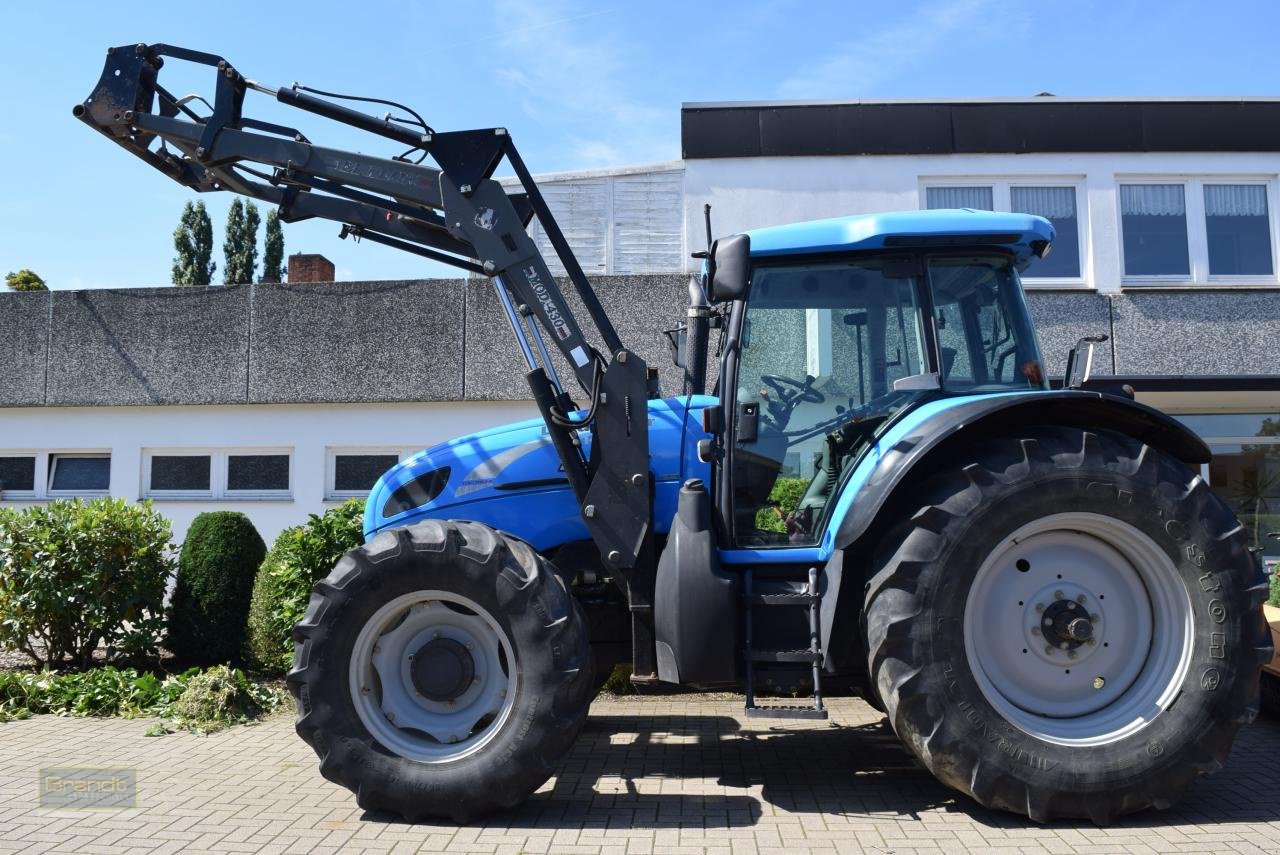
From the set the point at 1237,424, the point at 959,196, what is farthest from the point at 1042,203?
the point at 1237,424

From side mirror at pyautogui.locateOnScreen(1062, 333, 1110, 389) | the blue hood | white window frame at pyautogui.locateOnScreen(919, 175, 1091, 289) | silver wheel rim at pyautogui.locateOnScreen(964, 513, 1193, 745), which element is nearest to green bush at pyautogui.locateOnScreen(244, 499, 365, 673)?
the blue hood

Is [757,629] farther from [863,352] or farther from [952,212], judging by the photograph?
[952,212]

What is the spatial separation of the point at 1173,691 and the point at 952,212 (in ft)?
7.70

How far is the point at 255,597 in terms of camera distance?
7.39m

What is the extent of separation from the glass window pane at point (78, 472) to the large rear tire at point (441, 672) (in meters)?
7.25

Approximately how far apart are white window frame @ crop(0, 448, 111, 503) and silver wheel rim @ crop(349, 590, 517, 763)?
24.0 feet

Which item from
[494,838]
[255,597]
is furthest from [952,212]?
[255,597]

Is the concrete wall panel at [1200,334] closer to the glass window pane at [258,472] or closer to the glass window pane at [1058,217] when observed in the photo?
the glass window pane at [1058,217]

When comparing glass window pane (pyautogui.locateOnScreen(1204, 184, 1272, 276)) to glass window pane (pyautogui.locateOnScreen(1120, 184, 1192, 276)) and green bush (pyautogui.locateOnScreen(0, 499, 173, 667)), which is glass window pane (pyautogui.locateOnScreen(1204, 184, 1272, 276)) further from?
green bush (pyautogui.locateOnScreen(0, 499, 173, 667))

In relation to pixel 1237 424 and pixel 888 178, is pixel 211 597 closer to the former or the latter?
pixel 888 178

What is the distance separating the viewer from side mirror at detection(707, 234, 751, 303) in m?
4.15

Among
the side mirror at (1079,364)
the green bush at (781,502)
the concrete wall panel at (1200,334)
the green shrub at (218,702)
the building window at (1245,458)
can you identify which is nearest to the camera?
the green bush at (781,502)

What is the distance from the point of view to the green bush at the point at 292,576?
705 centimetres

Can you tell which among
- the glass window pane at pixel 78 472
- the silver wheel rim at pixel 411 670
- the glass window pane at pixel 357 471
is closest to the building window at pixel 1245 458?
the glass window pane at pixel 357 471
